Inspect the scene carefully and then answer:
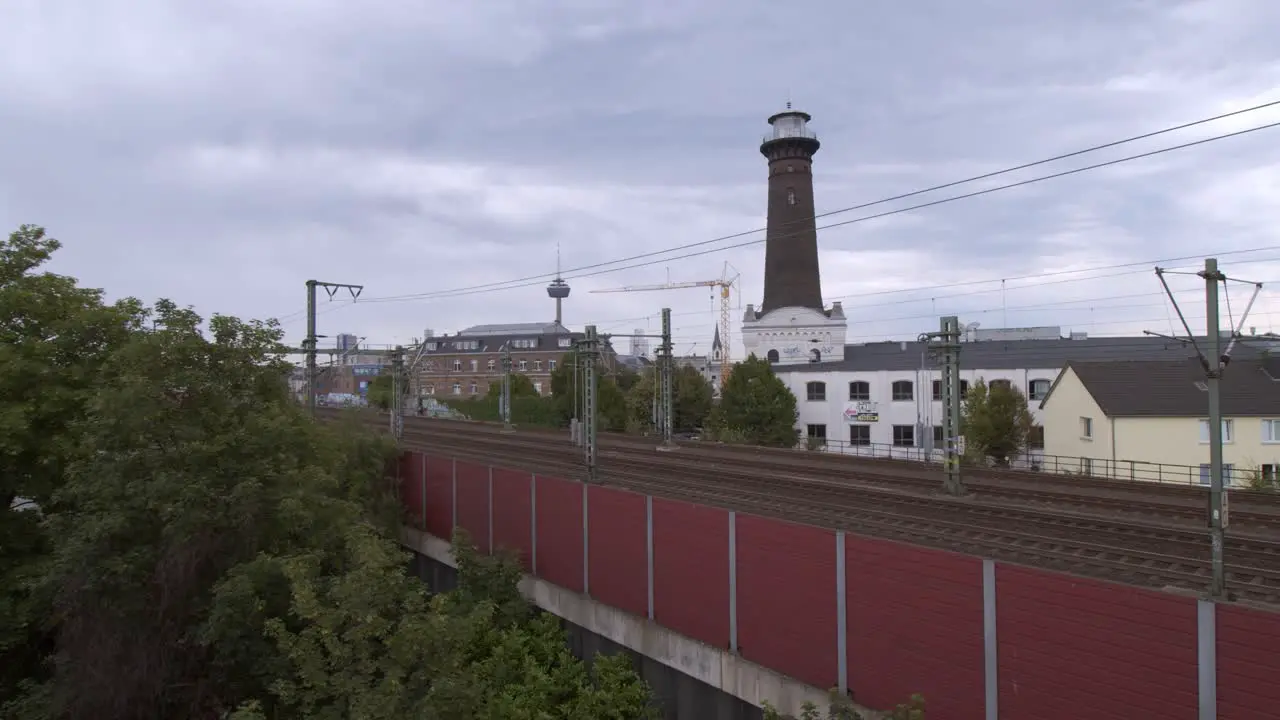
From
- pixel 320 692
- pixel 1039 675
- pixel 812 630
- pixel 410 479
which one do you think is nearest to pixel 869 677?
pixel 812 630

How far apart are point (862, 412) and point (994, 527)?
A: 138 feet

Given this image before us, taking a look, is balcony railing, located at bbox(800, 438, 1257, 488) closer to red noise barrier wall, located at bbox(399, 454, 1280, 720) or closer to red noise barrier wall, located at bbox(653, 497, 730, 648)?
red noise barrier wall, located at bbox(653, 497, 730, 648)

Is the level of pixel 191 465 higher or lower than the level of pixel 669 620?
higher

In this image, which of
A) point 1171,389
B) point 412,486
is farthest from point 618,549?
point 1171,389

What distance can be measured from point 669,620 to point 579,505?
4.07m

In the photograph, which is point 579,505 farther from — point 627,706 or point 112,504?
point 112,504

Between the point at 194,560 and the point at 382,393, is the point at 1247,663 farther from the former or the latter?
the point at 382,393

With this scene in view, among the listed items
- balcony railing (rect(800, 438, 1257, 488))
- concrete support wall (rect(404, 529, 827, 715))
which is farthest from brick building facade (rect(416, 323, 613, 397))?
concrete support wall (rect(404, 529, 827, 715))

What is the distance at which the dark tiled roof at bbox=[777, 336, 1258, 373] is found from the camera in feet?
185

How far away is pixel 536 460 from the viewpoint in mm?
31406

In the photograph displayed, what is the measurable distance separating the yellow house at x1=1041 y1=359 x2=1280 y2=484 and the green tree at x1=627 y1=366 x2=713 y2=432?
27.6 meters

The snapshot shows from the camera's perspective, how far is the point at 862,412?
5703cm

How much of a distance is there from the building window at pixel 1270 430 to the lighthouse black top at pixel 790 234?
37692 millimetres

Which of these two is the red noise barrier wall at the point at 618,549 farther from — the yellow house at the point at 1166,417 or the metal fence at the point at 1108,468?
the yellow house at the point at 1166,417
